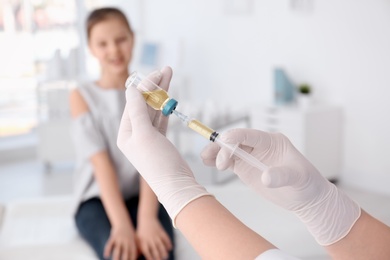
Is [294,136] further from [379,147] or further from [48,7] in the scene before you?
[48,7]

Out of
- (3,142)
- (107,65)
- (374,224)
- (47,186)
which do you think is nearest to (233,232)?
(374,224)

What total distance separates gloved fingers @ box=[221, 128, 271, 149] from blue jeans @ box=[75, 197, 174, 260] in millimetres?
598

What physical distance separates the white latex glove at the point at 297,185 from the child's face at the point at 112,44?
0.81 meters

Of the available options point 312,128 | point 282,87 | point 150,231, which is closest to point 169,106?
point 150,231

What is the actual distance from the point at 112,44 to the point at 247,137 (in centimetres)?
85

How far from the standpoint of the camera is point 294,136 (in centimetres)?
304

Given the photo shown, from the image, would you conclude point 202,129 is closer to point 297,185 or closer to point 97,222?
point 297,185

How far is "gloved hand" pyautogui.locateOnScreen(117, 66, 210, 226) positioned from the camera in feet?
2.64

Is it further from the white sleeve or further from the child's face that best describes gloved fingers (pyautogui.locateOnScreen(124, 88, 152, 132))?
the child's face

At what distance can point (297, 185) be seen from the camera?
34.1 inches

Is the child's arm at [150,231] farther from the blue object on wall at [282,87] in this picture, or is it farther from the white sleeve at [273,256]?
the blue object on wall at [282,87]

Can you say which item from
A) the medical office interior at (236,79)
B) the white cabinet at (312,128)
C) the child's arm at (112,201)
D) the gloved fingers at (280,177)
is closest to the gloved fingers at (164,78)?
the gloved fingers at (280,177)

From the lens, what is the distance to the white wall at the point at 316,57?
2963 mm

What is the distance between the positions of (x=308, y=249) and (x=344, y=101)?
6.12ft
